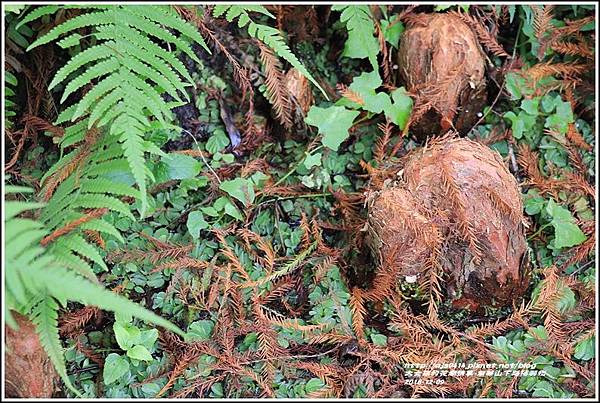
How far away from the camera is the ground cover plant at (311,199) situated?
5.14ft

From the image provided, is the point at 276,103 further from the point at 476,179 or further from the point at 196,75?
the point at 476,179

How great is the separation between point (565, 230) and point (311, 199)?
2.21 feet

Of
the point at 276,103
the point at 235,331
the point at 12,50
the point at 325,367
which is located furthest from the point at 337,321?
the point at 12,50

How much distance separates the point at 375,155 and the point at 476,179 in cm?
37

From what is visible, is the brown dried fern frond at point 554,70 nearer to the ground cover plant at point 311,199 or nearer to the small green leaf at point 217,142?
the ground cover plant at point 311,199

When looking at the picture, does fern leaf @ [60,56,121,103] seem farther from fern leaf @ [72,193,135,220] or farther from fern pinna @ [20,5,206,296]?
fern leaf @ [72,193,135,220]

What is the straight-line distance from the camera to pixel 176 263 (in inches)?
67.8

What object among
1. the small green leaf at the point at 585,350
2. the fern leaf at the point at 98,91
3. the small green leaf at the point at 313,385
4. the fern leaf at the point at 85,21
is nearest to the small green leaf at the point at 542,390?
the small green leaf at the point at 585,350

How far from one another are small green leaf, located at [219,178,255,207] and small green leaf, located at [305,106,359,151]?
0.81ft

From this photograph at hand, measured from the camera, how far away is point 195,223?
1.77 metres

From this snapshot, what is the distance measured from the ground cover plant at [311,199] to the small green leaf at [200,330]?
13 mm

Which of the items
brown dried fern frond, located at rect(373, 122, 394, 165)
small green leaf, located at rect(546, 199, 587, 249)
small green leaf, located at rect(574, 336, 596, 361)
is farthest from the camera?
brown dried fern frond, located at rect(373, 122, 394, 165)

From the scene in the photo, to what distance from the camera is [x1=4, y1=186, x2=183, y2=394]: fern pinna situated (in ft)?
3.87

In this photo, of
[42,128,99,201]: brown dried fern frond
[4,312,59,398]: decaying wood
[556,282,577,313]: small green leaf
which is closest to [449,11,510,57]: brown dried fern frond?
[556,282,577,313]: small green leaf
